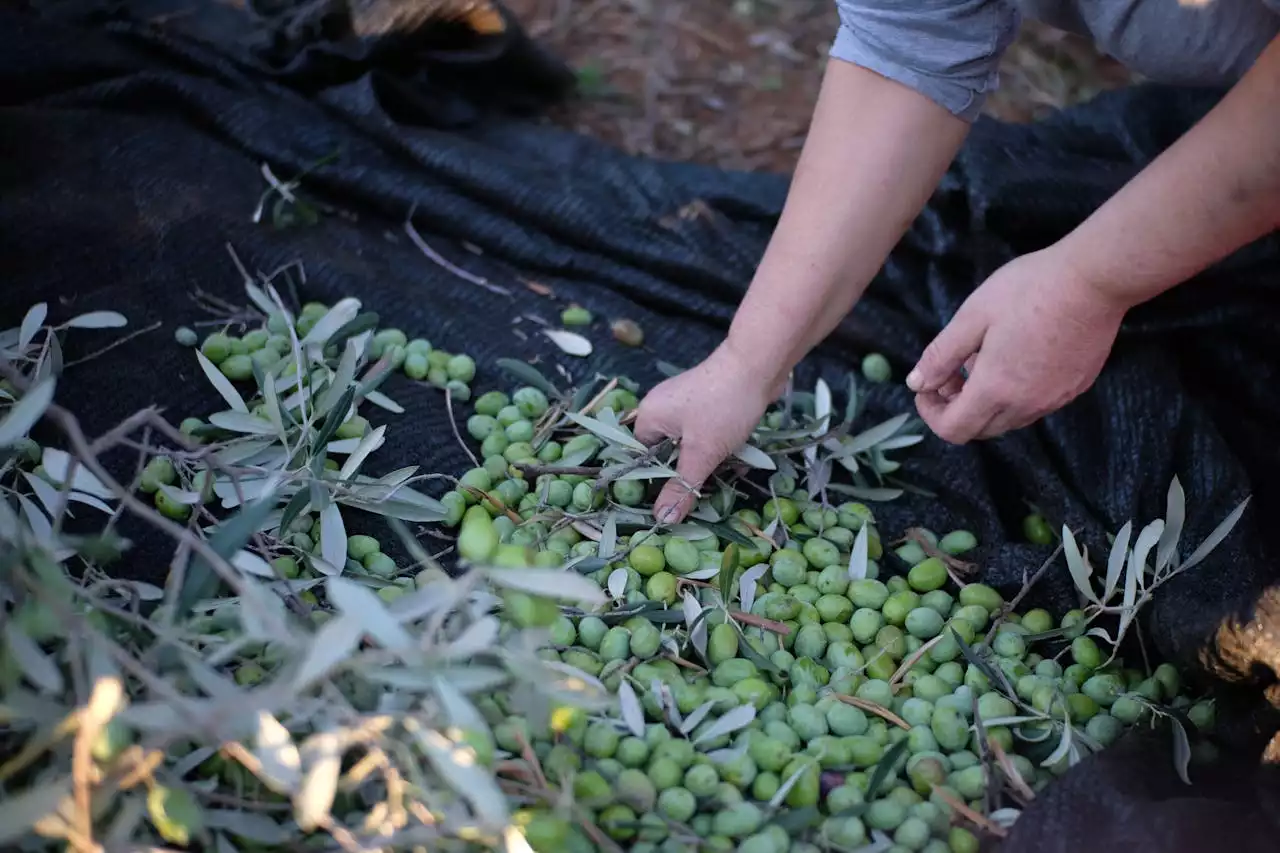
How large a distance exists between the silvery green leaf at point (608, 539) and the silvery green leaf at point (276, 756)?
1.53ft

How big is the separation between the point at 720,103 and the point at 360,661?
1871 millimetres

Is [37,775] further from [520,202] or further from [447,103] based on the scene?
[447,103]

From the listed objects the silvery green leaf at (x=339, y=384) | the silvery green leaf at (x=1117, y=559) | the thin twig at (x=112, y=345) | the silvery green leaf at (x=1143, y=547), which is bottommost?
the thin twig at (x=112, y=345)

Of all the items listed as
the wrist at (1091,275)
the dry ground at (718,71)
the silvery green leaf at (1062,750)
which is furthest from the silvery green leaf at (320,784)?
the dry ground at (718,71)

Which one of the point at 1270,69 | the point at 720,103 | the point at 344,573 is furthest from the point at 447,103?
the point at 1270,69

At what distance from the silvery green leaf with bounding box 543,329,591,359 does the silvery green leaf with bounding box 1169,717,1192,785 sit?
2.64 ft

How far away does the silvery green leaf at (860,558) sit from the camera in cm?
122

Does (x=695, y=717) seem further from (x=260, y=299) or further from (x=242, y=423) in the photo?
(x=260, y=299)

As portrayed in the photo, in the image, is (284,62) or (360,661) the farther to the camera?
(284,62)

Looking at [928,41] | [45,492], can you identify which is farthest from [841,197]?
[45,492]

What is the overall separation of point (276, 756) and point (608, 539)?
0.51 m

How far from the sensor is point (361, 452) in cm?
120

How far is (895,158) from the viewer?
1187mm

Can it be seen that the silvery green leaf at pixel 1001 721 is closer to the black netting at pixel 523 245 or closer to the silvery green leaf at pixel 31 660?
the black netting at pixel 523 245
